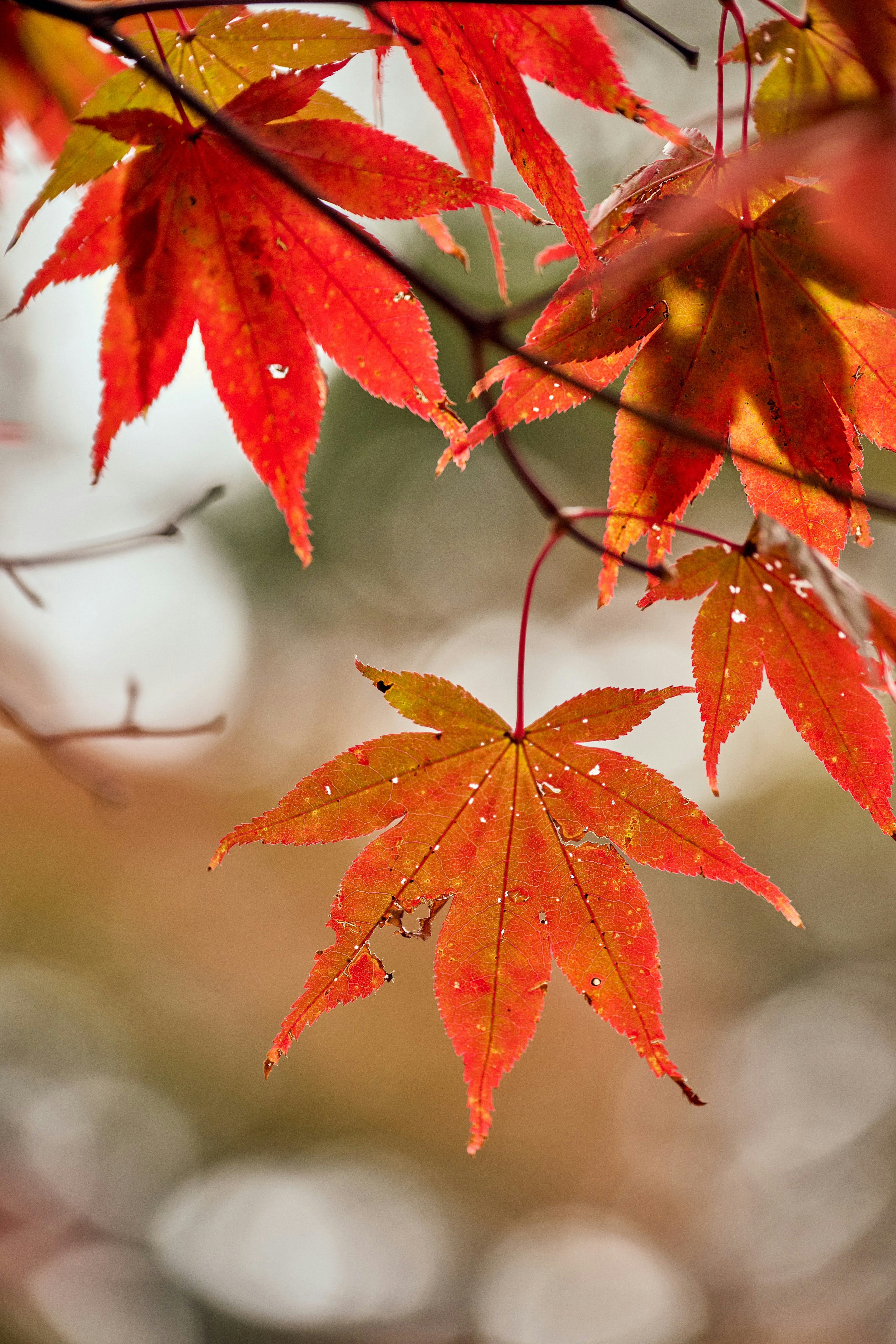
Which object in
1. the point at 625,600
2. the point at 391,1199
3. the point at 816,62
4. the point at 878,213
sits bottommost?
the point at 391,1199

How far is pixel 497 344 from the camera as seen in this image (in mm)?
401

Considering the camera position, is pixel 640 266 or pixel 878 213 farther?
pixel 640 266

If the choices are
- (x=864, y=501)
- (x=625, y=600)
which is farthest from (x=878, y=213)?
(x=625, y=600)

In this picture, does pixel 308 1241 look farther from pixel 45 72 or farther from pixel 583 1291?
pixel 45 72

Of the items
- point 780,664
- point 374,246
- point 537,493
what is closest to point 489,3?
point 374,246

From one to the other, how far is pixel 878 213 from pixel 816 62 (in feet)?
1.07

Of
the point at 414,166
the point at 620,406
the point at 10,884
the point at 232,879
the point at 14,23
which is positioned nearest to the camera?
the point at 620,406

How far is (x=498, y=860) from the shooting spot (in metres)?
0.76

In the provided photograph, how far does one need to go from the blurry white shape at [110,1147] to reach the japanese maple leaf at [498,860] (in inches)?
254

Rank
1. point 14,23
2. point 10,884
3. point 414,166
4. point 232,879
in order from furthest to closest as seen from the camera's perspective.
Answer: point 232,879 → point 10,884 → point 14,23 → point 414,166

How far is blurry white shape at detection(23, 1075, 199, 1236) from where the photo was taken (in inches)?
225

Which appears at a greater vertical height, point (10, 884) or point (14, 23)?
point (14, 23)

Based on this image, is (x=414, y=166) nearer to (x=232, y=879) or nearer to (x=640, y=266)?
(x=640, y=266)

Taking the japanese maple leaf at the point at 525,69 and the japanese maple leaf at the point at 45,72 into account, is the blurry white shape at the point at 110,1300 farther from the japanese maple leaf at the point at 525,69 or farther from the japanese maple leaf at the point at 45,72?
the japanese maple leaf at the point at 525,69
